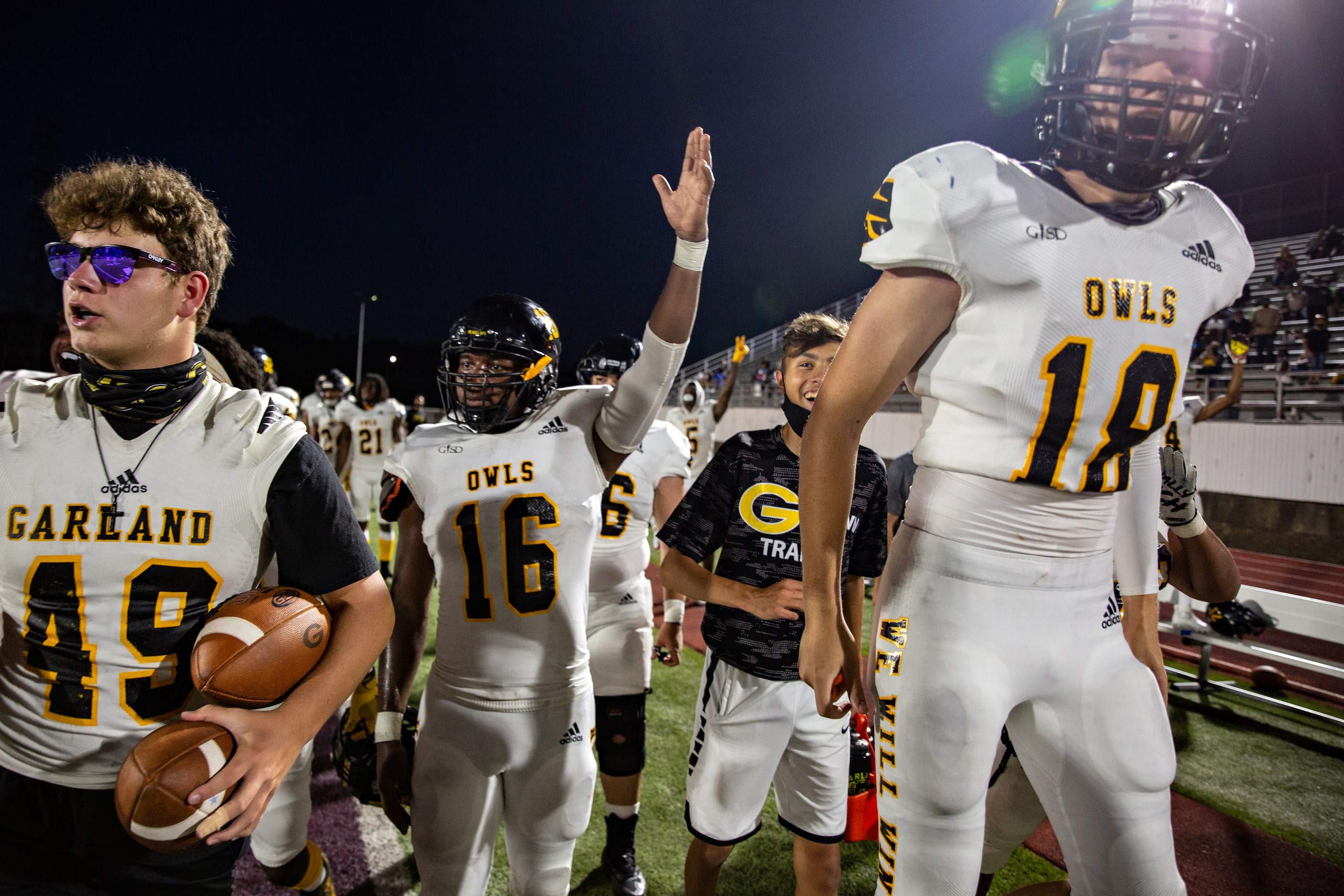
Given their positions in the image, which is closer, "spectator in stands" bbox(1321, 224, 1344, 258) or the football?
the football

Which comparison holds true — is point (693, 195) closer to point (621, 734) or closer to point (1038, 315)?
point (1038, 315)

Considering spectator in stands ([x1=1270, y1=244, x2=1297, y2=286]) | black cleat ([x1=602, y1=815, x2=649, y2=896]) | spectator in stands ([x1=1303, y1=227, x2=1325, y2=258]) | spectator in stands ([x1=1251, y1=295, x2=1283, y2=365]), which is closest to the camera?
black cleat ([x1=602, y1=815, x2=649, y2=896])

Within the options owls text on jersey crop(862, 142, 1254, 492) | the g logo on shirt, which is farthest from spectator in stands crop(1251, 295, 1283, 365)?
owls text on jersey crop(862, 142, 1254, 492)

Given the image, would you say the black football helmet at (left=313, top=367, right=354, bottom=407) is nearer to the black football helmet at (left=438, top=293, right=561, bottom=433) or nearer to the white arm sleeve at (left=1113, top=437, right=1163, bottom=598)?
the black football helmet at (left=438, top=293, right=561, bottom=433)

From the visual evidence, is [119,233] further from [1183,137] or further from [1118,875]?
[1118,875]

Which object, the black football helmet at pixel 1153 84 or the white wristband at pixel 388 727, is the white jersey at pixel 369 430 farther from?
the black football helmet at pixel 1153 84

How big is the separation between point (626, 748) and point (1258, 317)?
15.6 m

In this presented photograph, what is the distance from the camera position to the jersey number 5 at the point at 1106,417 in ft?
4.56

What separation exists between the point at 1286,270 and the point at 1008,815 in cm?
1868

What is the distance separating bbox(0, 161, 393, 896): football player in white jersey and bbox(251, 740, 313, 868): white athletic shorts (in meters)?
0.97

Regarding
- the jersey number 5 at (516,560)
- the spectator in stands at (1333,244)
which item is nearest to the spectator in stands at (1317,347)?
the spectator in stands at (1333,244)

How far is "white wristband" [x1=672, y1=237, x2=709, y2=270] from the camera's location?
2.16 meters

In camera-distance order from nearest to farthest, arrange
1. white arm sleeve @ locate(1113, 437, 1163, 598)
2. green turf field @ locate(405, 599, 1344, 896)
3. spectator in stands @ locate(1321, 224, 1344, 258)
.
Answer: white arm sleeve @ locate(1113, 437, 1163, 598) < green turf field @ locate(405, 599, 1344, 896) < spectator in stands @ locate(1321, 224, 1344, 258)

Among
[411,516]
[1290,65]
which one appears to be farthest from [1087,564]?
[1290,65]
